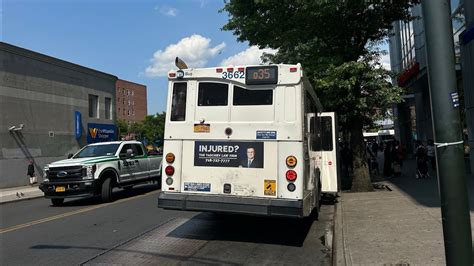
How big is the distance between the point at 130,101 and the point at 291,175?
128 meters

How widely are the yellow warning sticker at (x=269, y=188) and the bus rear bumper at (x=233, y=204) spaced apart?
0.10 meters

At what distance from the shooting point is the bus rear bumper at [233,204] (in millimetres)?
7395

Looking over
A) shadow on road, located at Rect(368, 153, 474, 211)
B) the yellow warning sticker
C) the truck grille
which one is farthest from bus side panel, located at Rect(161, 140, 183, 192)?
the truck grille

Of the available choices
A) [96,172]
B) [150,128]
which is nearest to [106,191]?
[96,172]

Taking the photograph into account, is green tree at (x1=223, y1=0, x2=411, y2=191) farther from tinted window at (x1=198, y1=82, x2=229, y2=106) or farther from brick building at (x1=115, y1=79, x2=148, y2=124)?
brick building at (x1=115, y1=79, x2=148, y2=124)

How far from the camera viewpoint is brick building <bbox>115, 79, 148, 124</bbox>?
407 ft

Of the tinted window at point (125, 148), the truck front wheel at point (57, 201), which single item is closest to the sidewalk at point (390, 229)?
the tinted window at point (125, 148)

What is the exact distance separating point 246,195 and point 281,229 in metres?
1.98

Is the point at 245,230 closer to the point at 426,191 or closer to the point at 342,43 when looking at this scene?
Answer: the point at 426,191

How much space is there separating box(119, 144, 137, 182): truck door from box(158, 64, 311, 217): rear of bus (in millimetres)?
7693

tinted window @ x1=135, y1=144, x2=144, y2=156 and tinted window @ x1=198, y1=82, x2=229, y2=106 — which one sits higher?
tinted window @ x1=198, y1=82, x2=229, y2=106

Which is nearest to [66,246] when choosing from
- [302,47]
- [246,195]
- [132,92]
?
[246,195]

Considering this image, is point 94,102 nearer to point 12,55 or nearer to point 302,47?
point 12,55

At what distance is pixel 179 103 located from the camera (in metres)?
8.30
